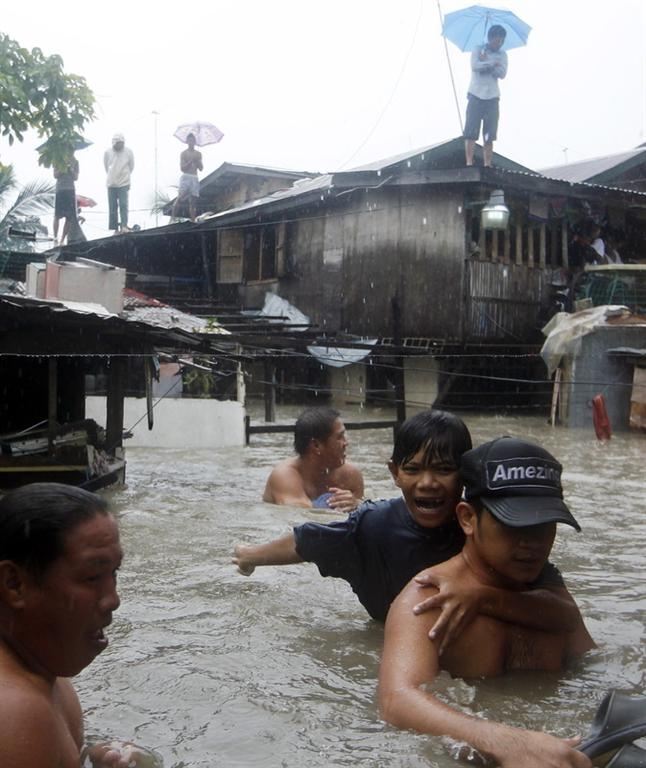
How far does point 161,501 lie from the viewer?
914 cm

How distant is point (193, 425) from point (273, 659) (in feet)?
32.2

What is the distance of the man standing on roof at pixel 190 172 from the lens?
23500 millimetres

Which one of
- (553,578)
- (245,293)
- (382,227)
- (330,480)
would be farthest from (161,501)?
(245,293)

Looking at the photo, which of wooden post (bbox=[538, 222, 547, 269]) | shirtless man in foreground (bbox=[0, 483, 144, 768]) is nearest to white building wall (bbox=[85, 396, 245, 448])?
wooden post (bbox=[538, 222, 547, 269])

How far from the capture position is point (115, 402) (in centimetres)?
996

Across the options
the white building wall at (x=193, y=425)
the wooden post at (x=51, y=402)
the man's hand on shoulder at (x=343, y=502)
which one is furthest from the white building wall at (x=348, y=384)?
the man's hand on shoulder at (x=343, y=502)

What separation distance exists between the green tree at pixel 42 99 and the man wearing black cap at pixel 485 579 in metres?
8.25

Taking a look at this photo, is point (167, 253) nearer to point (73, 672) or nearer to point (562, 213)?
point (562, 213)

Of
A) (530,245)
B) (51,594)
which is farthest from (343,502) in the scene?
(530,245)

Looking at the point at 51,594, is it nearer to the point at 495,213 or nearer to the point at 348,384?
the point at 495,213

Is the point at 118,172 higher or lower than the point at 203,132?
Answer: lower

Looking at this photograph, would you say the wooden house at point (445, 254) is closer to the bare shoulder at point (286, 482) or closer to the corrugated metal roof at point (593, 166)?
the corrugated metal roof at point (593, 166)

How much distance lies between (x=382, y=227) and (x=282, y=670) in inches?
642

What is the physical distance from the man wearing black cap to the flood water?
0.35 feet
